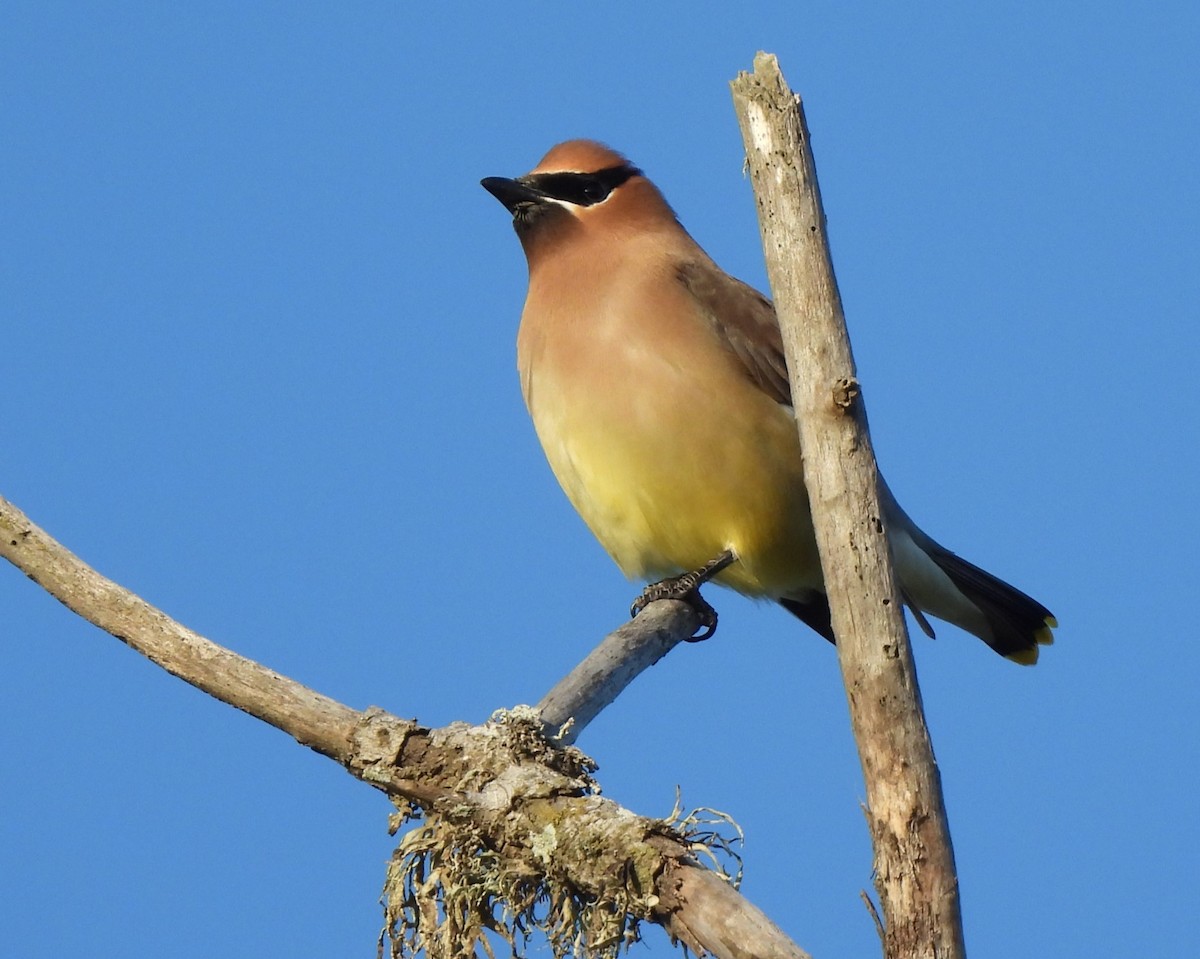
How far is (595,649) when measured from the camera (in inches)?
182

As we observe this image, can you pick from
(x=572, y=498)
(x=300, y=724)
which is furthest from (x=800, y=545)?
(x=300, y=724)

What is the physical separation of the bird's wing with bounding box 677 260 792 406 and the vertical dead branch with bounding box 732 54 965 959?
6.31 ft

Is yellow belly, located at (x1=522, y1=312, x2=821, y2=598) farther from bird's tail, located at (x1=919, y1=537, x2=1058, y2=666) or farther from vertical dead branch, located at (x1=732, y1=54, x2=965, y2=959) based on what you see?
vertical dead branch, located at (x1=732, y1=54, x2=965, y2=959)

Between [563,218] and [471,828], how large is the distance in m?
2.77

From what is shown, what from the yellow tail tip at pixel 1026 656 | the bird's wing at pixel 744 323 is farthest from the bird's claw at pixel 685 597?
the yellow tail tip at pixel 1026 656

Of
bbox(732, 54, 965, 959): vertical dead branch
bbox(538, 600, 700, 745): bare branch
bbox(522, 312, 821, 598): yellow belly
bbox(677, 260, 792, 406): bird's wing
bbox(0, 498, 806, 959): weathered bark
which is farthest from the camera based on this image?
bbox(677, 260, 792, 406): bird's wing

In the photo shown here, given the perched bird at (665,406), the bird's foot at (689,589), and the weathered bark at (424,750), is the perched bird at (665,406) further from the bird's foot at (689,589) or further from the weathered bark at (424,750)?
the weathered bark at (424,750)

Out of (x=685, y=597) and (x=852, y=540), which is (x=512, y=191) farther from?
(x=852, y=540)

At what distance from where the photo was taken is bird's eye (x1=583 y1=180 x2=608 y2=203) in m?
5.99

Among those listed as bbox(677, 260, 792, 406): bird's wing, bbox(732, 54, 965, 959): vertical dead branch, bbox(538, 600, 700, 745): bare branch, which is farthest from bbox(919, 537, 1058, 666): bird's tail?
bbox(732, 54, 965, 959): vertical dead branch

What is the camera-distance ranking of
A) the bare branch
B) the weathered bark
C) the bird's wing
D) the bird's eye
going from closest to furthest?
1. the weathered bark
2. the bare branch
3. the bird's wing
4. the bird's eye

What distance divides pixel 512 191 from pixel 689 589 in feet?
Answer: 5.15

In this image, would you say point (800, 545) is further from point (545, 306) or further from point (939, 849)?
point (939, 849)

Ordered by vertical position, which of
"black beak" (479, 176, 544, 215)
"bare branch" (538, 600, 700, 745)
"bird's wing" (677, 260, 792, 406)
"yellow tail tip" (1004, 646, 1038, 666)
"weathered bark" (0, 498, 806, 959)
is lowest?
"weathered bark" (0, 498, 806, 959)
